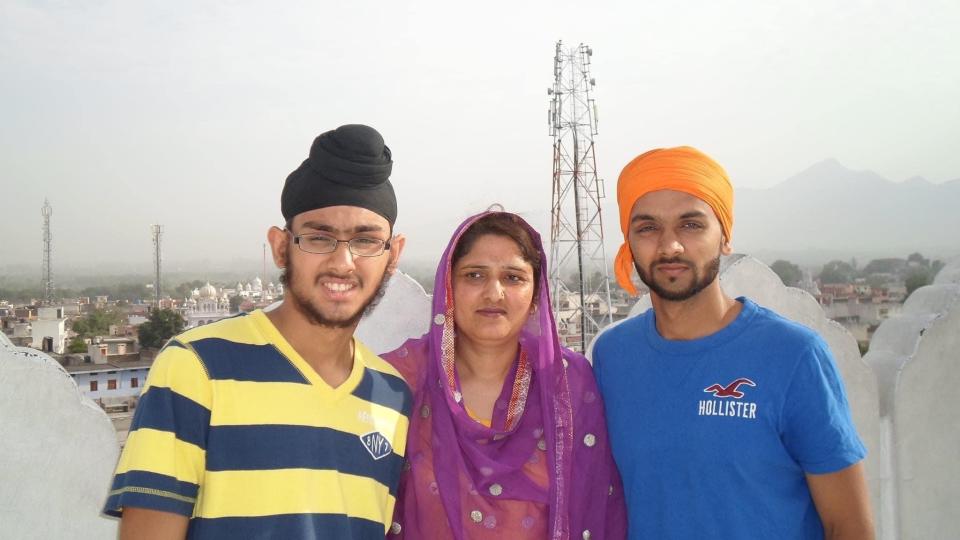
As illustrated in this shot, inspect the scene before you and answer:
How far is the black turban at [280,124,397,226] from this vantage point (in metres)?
1.73

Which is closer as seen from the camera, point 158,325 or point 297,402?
point 297,402

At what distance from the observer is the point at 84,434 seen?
213 cm

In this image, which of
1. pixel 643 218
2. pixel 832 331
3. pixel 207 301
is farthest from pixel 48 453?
pixel 207 301

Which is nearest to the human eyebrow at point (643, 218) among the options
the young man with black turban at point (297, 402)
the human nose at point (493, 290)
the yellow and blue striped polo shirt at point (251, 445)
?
the human nose at point (493, 290)

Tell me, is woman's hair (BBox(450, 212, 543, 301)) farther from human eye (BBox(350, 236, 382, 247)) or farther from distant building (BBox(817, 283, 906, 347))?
distant building (BBox(817, 283, 906, 347))

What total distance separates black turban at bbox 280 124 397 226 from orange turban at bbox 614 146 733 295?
0.77 meters

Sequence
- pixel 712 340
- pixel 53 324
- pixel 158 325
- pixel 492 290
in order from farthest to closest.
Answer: pixel 158 325 < pixel 53 324 < pixel 492 290 < pixel 712 340

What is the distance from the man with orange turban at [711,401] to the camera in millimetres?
1769

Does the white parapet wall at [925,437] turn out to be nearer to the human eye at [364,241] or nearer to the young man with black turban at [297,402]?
the young man with black turban at [297,402]

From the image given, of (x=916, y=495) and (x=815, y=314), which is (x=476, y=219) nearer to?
(x=815, y=314)

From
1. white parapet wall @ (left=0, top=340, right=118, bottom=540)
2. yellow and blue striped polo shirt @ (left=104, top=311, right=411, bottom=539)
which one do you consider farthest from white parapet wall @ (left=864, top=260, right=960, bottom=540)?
→ white parapet wall @ (left=0, top=340, right=118, bottom=540)

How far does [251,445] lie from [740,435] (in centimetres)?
122

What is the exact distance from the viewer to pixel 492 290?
2.02m

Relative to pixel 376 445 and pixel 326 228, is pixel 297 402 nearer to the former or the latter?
pixel 376 445
